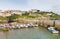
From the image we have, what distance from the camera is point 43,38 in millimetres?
16562

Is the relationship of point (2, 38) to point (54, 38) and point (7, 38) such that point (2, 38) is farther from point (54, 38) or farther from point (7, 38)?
point (54, 38)

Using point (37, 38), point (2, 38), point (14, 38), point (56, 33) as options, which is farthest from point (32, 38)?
point (56, 33)

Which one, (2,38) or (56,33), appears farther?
(56,33)

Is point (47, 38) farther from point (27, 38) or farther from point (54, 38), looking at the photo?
point (27, 38)

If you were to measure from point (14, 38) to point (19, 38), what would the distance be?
0.45m

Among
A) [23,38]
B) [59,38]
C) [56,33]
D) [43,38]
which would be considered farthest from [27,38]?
[56,33]

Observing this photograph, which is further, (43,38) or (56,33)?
(56,33)

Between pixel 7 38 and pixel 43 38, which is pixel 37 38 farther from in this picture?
pixel 7 38

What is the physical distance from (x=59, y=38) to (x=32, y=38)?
7.98ft

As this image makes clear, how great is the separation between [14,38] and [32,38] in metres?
1.60

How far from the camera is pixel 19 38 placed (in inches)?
644

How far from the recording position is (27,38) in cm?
1639

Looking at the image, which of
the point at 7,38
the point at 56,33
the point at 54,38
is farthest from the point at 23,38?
the point at 56,33

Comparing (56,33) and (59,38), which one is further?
A: (56,33)
